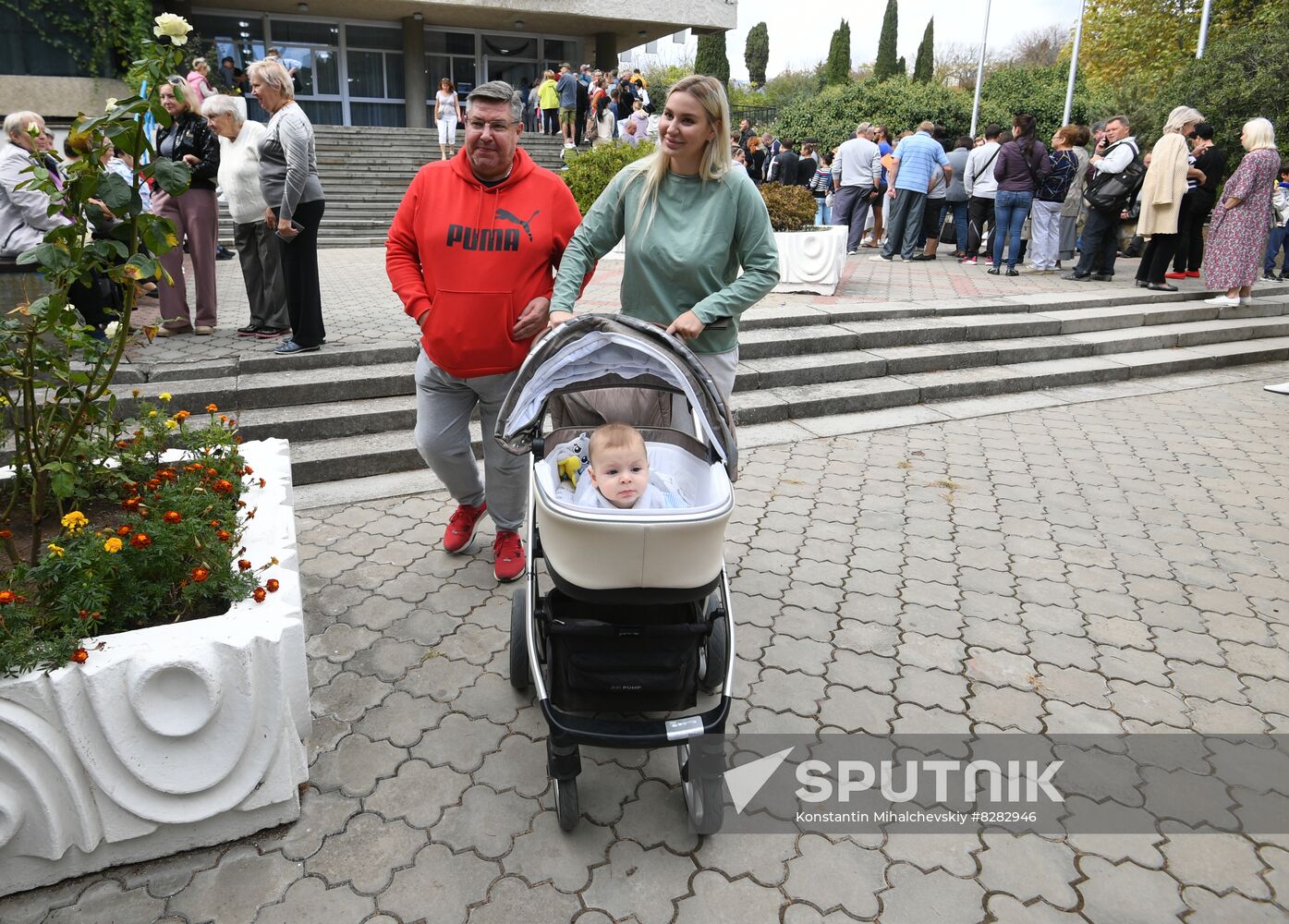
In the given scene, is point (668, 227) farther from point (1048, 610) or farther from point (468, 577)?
point (1048, 610)

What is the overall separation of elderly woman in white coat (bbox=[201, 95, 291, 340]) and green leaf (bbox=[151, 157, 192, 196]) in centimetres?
386

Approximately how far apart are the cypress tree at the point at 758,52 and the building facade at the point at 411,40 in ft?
125

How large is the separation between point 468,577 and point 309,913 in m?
1.87

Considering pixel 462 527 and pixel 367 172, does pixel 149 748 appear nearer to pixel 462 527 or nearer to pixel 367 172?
pixel 462 527

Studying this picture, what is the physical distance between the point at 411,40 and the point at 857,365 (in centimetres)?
2261

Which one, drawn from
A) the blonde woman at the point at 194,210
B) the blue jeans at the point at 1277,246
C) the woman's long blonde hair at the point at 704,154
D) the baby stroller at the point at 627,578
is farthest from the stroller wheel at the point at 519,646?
the blue jeans at the point at 1277,246

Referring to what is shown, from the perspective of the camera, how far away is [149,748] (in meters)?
2.33

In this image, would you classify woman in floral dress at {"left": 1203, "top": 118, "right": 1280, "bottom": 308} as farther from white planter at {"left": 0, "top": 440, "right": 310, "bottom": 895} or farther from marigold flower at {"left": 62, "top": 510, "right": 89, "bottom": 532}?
marigold flower at {"left": 62, "top": 510, "right": 89, "bottom": 532}

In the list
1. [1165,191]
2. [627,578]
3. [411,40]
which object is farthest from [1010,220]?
[411,40]

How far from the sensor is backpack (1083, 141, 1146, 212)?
10188 millimetres

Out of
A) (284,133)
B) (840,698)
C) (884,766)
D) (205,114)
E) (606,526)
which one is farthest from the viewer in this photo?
(205,114)

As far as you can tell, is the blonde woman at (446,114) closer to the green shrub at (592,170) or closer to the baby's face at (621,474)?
the green shrub at (592,170)

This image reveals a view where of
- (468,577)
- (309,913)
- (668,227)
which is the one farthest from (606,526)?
(468,577)

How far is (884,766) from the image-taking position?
2.83 m
